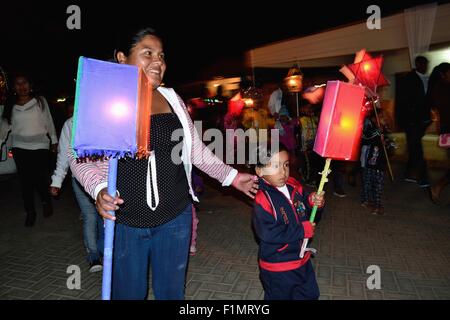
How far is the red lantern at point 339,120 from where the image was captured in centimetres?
225

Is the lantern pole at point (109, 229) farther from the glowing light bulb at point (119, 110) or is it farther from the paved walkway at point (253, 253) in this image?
the paved walkway at point (253, 253)

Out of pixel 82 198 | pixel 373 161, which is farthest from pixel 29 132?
pixel 373 161

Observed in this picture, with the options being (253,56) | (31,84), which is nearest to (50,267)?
(31,84)

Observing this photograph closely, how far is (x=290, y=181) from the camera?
3.02 metres

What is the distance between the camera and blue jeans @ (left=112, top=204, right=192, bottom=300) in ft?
6.63

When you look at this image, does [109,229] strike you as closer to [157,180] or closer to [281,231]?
[157,180]

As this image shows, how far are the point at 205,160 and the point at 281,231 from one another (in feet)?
2.89

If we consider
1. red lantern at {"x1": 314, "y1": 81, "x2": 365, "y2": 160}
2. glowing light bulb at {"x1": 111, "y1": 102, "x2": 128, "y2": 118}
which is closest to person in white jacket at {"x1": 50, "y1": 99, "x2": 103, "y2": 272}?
glowing light bulb at {"x1": 111, "y1": 102, "x2": 128, "y2": 118}

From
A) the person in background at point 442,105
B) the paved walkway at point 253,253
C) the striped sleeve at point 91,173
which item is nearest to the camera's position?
the striped sleeve at point 91,173

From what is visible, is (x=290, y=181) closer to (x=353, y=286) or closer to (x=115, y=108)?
(x=353, y=286)

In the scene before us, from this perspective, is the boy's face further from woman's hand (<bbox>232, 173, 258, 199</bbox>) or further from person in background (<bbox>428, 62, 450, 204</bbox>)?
person in background (<bbox>428, 62, 450, 204</bbox>)

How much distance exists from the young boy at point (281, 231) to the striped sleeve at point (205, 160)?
47 centimetres

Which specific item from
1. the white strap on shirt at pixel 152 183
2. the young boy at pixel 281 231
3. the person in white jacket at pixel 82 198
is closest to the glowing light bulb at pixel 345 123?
the young boy at pixel 281 231
